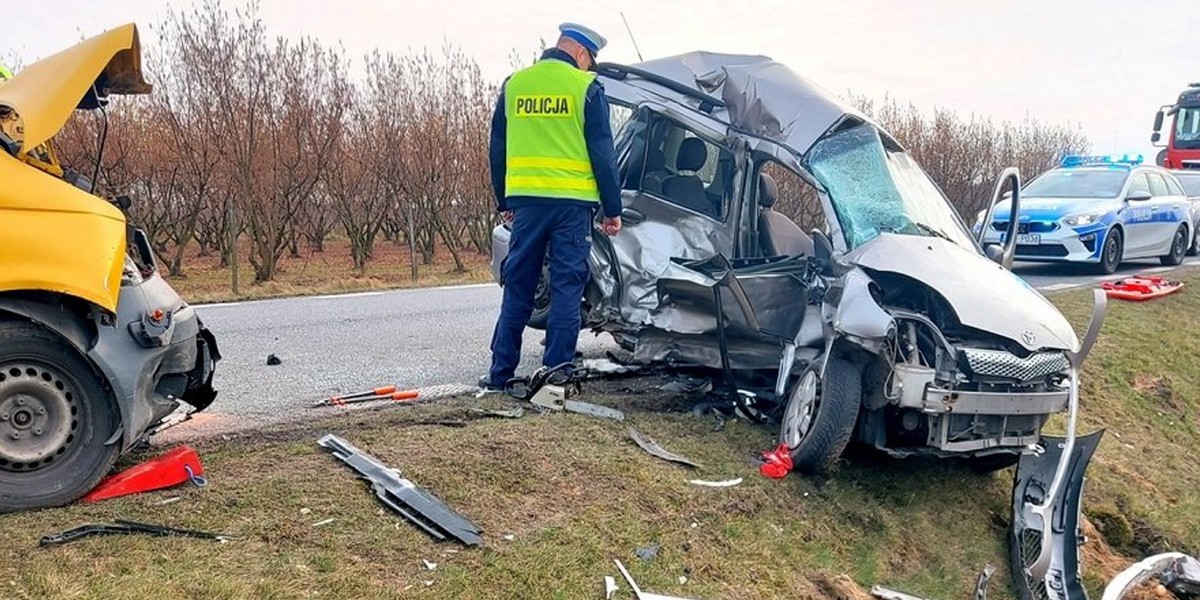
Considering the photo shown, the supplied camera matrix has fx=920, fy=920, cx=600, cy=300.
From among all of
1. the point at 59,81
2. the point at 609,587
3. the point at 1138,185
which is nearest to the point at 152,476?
the point at 59,81

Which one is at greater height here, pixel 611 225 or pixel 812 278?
pixel 611 225

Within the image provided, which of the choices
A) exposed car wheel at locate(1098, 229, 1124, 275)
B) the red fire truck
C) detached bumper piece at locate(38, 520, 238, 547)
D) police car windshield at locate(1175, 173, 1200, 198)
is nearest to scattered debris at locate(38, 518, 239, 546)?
detached bumper piece at locate(38, 520, 238, 547)

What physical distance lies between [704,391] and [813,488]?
4.74 feet

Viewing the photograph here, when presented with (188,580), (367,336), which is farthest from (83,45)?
(367,336)

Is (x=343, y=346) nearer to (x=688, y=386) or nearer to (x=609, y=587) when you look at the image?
(x=688, y=386)

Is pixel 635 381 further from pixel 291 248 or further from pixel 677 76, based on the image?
pixel 291 248

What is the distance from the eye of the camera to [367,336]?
26.2 feet

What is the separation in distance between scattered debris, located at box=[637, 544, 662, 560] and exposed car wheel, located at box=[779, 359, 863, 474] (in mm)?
1088

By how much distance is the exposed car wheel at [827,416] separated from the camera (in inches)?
171

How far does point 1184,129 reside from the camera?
76.2ft

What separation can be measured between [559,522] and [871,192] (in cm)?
256

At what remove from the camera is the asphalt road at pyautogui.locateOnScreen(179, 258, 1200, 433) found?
570 centimetres

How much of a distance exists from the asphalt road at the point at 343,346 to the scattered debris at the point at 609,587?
2357 millimetres

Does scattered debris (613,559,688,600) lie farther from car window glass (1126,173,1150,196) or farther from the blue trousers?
car window glass (1126,173,1150,196)
